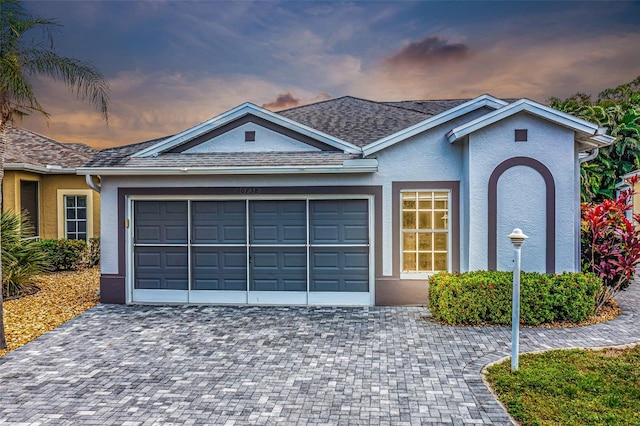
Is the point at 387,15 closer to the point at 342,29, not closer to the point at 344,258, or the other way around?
the point at 342,29

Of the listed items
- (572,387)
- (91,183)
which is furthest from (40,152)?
(572,387)

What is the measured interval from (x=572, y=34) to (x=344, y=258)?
12.3 meters

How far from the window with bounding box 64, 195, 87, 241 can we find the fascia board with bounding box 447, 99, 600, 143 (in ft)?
44.6

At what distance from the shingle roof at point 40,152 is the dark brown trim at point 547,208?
1387cm

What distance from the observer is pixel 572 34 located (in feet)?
49.5

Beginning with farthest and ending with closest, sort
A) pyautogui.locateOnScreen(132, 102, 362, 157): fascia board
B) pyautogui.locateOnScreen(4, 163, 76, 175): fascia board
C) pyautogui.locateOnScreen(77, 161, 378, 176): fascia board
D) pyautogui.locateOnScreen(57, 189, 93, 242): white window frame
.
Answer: pyautogui.locateOnScreen(57, 189, 93, 242): white window frame
pyautogui.locateOnScreen(4, 163, 76, 175): fascia board
pyautogui.locateOnScreen(132, 102, 362, 157): fascia board
pyautogui.locateOnScreen(77, 161, 378, 176): fascia board

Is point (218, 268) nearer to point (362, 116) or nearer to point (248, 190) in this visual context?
point (248, 190)

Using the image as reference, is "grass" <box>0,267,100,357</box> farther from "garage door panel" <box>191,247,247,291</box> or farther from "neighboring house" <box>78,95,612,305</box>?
"garage door panel" <box>191,247,247,291</box>

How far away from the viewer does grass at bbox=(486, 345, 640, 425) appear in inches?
181

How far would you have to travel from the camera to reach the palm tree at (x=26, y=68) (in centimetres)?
673

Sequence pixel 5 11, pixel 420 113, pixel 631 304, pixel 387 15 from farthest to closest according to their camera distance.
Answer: pixel 387 15 < pixel 420 113 < pixel 631 304 < pixel 5 11

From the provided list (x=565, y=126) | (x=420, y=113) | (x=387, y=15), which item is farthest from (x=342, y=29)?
(x=565, y=126)

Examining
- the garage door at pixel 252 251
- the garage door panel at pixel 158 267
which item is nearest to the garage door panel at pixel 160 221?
the garage door at pixel 252 251

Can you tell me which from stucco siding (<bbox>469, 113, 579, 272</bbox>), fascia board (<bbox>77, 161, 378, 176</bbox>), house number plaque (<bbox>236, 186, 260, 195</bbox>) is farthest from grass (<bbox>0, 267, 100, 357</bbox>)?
stucco siding (<bbox>469, 113, 579, 272</bbox>)
